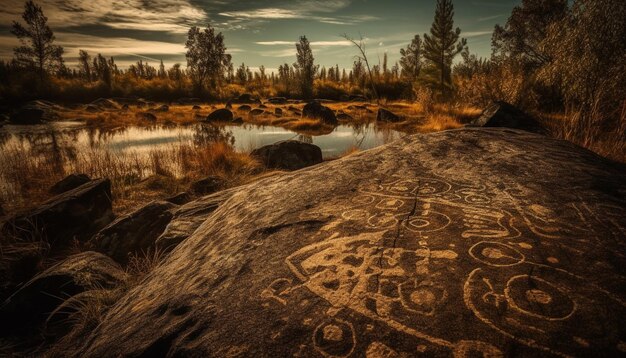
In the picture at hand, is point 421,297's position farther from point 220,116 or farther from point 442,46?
point 442,46

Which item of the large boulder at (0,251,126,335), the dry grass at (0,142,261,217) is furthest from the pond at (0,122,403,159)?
the large boulder at (0,251,126,335)

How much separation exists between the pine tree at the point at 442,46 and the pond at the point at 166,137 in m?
12.9

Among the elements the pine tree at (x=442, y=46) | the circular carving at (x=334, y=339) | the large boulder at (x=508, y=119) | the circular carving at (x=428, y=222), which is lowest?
the circular carving at (x=334, y=339)

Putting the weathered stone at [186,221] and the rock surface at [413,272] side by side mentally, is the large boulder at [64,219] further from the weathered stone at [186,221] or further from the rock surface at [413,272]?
the rock surface at [413,272]

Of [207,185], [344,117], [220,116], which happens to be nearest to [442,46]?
[344,117]

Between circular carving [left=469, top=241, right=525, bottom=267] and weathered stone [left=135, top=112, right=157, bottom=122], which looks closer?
circular carving [left=469, top=241, right=525, bottom=267]

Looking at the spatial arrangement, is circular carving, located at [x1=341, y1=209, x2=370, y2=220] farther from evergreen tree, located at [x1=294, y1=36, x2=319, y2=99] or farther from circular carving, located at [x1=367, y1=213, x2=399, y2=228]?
evergreen tree, located at [x1=294, y1=36, x2=319, y2=99]

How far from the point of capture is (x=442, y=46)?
25.5 m

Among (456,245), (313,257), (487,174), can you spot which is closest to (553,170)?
(487,174)

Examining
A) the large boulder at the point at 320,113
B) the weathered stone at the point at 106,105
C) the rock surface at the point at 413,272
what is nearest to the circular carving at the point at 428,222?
the rock surface at the point at 413,272

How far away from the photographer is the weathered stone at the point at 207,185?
22.8 feet

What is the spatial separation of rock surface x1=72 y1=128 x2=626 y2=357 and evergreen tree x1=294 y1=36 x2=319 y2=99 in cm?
3325

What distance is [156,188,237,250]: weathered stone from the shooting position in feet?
10.3

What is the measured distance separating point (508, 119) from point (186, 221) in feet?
28.3
